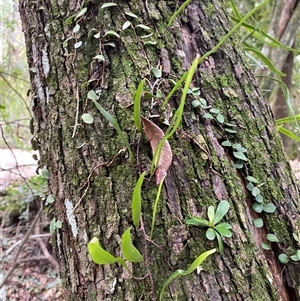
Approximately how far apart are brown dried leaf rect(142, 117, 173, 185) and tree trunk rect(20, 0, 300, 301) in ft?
0.05

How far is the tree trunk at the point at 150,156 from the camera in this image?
1.74ft

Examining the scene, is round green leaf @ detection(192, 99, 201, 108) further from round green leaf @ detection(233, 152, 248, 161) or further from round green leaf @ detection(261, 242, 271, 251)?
round green leaf @ detection(261, 242, 271, 251)

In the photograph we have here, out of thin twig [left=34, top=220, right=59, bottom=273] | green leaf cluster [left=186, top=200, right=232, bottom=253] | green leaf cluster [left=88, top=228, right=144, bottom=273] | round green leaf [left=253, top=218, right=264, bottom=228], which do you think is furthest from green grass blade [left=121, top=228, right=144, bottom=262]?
thin twig [left=34, top=220, right=59, bottom=273]

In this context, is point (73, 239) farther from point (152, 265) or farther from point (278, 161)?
point (278, 161)

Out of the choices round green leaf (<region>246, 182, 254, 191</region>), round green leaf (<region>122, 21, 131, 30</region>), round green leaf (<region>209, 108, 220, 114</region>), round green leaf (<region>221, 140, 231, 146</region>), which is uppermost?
round green leaf (<region>122, 21, 131, 30</region>)

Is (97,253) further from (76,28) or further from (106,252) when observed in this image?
(76,28)

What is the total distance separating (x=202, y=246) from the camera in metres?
0.53

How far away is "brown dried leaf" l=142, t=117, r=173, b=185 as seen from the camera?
0.54 meters

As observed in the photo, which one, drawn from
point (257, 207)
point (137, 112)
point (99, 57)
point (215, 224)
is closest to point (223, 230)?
point (215, 224)

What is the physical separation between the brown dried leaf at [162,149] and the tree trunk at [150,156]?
0.01 m

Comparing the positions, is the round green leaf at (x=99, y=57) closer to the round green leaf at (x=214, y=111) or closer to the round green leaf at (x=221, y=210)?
the round green leaf at (x=214, y=111)

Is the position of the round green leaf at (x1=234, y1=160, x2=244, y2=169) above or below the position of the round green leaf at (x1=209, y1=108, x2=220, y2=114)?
below

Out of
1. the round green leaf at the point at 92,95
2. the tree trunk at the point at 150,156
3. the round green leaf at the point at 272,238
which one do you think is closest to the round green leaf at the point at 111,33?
the tree trunk at the point at 150,156

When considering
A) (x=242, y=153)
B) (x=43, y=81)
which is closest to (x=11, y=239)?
(x=43, y=81)
